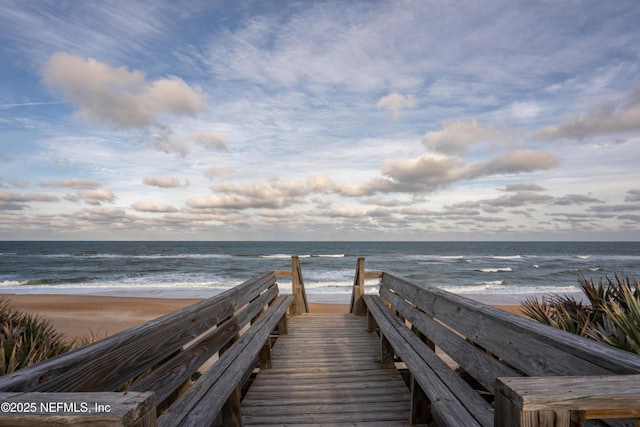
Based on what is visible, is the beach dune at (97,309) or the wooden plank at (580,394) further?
the beach dune at (97,309)

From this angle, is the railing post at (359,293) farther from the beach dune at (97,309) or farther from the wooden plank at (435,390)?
the beach dune at (97,309)

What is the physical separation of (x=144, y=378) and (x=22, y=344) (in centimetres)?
265

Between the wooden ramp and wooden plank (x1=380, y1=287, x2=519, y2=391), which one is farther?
the wooden ramp

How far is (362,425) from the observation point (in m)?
3.02

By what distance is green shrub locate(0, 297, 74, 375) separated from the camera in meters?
3.06

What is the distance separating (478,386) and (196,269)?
31.5 meters

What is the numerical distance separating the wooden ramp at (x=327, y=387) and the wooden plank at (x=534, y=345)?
1167mm

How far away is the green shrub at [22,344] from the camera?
306cm

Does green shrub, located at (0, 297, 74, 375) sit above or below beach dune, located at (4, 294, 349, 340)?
above

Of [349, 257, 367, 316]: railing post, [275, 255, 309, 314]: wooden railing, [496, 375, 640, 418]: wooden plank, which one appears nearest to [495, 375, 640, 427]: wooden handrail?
[496, 375, 640, 418]: wooden plank

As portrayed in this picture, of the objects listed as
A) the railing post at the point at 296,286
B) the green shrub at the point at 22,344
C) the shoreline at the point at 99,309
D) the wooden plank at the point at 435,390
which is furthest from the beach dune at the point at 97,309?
the wooden plank at the point at 435,390

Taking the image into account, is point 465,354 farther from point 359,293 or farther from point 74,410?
point 359,293

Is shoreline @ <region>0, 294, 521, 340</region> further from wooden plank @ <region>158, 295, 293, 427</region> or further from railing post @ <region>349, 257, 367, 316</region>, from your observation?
wooden plank @ <region>158, 295, 293, 427</region>

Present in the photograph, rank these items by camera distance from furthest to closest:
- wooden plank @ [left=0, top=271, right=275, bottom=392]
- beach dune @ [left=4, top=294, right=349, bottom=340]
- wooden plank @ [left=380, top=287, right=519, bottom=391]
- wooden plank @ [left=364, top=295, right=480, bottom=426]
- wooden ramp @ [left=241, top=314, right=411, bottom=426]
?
beach dune @ [left=4, top=294, right=349, bottom=340]
wooden ramp @ [left=241, top=314, right=411, bottom=426]
wooden plank @ [left=380, top=287, right=519, bottom=391]
wooden plank @ [left=364, top=295, right=480, bottom=426]
wooden plank @ [left=0, top=271, right=275, bottom=392]
